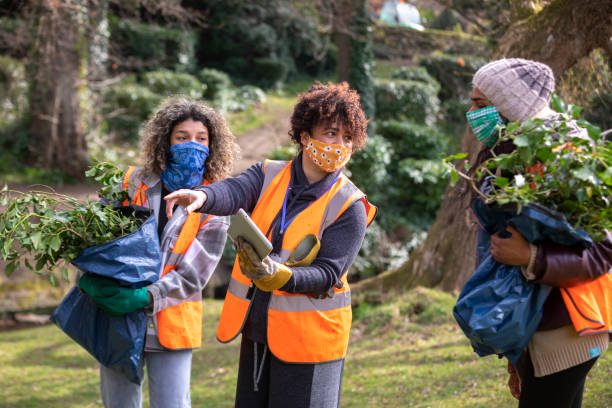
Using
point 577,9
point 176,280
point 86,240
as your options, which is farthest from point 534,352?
point 577,9

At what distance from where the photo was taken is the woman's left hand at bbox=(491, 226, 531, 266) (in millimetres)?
2172

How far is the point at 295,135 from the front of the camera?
285 centimetres

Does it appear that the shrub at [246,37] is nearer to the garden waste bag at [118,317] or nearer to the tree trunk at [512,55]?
the tree trunk at [512,55]

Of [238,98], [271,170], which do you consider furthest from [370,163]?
[271,170]

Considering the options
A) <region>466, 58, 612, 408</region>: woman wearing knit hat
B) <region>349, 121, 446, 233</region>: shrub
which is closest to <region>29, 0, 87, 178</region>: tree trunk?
<region>349, 121, 446, 233</region>: shrub

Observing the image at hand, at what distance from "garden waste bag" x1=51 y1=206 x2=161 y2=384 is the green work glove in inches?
1.5

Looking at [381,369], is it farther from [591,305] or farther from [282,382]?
[591,305]

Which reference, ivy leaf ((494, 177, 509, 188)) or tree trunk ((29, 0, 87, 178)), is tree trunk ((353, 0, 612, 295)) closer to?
ivy leaf ((494, 177, 509, 188))

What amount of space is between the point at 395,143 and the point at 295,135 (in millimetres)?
10607

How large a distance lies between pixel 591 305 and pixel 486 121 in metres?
0.85

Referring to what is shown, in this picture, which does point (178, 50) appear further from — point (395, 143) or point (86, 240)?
point (86, 240)

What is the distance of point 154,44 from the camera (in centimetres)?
1773

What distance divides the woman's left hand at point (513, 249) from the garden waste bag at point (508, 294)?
0.12ft

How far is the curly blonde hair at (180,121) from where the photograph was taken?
10.7 ft
